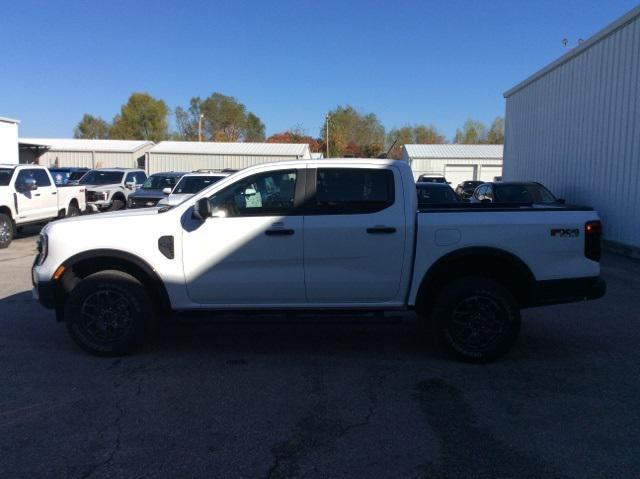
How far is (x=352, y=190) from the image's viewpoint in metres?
5.58

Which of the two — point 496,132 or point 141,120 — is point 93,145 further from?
point 496,132

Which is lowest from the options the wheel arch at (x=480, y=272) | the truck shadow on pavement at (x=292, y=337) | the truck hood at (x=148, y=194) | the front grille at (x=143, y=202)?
the truck shadow on pavement at (x=292, y=337)

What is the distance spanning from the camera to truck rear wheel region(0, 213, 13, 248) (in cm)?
1374

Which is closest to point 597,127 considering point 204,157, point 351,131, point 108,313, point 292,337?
point 292,337

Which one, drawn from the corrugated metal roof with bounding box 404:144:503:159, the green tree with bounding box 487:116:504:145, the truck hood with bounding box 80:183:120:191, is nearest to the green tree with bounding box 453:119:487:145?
the green tree with bounding box 487:116:504:145

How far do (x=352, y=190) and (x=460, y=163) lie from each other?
44012 mm

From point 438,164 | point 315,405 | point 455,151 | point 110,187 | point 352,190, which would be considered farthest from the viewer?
point 455,151

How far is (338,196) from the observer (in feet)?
18.2

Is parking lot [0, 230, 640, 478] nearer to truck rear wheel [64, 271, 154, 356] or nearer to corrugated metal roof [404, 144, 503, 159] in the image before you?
truck rear wheel [64, 271, 154, 356]

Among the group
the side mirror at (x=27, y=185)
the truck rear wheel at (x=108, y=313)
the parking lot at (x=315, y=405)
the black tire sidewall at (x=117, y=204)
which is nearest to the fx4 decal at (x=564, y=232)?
the parking lot at (x=315, y=405)

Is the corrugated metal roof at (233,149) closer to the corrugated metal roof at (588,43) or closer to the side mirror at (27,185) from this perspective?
the corrugated metal roof at (588,43)

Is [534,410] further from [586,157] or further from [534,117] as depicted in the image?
[534,117]

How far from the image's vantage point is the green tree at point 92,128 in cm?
8656

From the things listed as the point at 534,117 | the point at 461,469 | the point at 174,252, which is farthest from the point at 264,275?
the point at 534,117
